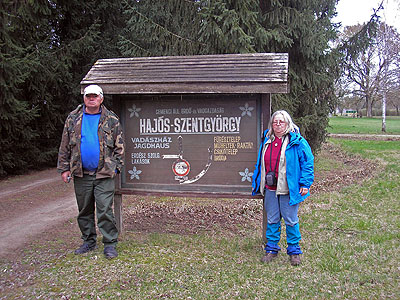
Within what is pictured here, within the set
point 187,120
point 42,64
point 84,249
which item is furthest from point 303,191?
point 42,64

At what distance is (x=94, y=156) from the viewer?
4.69 meters

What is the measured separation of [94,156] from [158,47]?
6.81m

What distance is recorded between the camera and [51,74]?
1216cm

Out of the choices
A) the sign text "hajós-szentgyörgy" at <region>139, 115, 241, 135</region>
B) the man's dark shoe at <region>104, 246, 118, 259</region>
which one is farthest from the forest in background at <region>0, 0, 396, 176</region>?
the man's dark shoe at <region>104, 246, 118, 259</region>

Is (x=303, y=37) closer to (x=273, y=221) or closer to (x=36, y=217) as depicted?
(x=273, y=221)

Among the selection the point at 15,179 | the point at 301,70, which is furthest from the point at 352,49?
the point at 15,179

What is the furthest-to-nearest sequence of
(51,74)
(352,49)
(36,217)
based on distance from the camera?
(51,74), (352,49), (36,217)

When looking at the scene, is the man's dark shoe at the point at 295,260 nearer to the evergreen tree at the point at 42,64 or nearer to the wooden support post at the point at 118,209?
the wooden support post at the point at 118,209

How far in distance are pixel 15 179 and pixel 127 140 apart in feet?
23.2

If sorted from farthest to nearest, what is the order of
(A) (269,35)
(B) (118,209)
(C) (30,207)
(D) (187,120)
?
(A) (269,35) → (C) (30,207) → (B) (118,209) → (D) (187,120)

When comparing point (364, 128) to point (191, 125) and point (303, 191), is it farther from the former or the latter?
point (303, 191)

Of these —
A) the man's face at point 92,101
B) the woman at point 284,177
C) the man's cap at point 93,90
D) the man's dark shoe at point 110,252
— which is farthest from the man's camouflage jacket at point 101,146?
the woman at point 284,177

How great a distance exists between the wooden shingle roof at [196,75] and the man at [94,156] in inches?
18.9

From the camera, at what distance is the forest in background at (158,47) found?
952 cm
